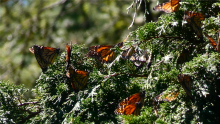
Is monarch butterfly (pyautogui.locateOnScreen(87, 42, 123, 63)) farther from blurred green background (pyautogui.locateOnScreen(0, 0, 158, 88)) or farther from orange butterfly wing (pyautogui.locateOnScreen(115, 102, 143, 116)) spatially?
blurred green background (pyautogui.locateOnScreen(0, 0, 158, 88))

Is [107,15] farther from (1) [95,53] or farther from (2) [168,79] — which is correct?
(2) [168,79]

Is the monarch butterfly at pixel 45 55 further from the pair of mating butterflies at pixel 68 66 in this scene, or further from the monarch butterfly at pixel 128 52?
the monarch butterfly at pixel 128 52

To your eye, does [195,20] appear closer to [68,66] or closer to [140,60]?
[140,60]

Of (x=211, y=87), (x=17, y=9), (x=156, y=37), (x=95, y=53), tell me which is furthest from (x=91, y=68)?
(x=17, y=9)

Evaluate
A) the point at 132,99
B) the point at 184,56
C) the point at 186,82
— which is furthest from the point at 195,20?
the point at 132,99

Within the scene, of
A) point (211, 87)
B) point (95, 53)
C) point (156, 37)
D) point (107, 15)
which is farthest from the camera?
point (107, 15)
